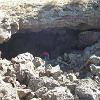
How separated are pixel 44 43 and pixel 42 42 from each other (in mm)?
99

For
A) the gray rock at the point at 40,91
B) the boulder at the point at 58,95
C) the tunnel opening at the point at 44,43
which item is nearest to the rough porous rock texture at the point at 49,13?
the tunnel opening at the point at 44,43

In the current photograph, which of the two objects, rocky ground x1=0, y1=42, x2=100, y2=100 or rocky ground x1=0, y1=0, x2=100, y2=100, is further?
rocky ground x1=0, y1=0, x2=100, y2=100

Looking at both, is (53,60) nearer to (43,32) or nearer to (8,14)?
(43,32)

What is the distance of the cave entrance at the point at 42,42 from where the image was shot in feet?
52.3

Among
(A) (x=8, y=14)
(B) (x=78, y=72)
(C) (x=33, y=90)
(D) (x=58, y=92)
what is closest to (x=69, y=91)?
(D) (x=58, y=92)

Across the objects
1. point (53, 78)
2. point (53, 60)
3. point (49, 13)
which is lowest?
point (53, 60)

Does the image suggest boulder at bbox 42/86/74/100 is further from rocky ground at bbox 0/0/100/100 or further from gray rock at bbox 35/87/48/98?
gray rock at bbox 35/87/48/98

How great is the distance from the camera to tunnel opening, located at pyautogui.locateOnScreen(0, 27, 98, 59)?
52.3ft

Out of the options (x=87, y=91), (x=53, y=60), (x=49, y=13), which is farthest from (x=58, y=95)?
(x=49, y=13)

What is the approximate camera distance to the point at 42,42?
16422 millimetres

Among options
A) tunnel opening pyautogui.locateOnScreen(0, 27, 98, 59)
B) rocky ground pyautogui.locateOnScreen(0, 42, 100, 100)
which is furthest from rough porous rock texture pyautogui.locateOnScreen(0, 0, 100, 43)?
rocky ground pyautogui.locateOnScreen(0, 42, 100, 100)

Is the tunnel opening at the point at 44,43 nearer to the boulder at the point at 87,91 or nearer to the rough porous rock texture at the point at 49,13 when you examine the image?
the rough porous rock texture at the point at 49,13

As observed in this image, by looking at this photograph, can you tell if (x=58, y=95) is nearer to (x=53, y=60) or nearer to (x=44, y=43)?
(x=53, y=60)

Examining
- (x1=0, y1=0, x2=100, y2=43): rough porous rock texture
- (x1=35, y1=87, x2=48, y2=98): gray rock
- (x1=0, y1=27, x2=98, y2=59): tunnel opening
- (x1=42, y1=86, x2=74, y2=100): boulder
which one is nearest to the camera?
(x1=42, y1=86, x2=74, y2=100): boulder
